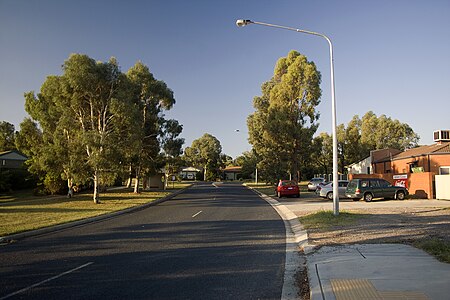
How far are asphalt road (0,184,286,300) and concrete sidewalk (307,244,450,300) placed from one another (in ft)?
2.62

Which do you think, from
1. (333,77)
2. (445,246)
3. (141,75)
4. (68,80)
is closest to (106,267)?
(445,246)

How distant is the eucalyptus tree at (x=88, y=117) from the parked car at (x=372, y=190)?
626 inches

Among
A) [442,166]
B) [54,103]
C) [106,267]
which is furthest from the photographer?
[442,166]

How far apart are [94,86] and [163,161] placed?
15627 millimetres

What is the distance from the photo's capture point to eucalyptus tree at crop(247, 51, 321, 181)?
1565 inches

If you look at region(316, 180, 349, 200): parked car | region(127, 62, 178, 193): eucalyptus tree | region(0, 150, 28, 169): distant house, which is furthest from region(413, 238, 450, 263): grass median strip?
region(0, 150, 28, 169): distant house

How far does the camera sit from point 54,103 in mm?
26266

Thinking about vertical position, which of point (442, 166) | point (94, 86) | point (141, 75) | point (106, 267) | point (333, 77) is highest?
point (141, 75)

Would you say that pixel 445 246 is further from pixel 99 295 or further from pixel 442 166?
pixel 442 166

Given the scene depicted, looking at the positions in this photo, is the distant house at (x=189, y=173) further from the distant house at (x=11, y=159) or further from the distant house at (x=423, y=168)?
the distant house at (x=423, y=168)

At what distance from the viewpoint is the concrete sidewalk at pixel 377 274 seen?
202 inches

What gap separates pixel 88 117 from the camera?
26406mm

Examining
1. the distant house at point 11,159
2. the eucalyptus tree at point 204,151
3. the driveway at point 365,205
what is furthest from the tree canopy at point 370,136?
the distant house at point 11,159

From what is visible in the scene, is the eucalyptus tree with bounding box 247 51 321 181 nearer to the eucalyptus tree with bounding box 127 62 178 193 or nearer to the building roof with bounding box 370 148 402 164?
the building roof with bounding box 370 148 402 164
